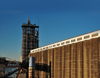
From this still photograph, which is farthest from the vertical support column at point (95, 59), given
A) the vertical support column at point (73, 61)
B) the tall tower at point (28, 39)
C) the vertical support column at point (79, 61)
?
the tall tower at point (28, 39)

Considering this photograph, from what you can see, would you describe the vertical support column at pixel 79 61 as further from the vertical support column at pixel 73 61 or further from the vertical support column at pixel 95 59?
the vertical support column at pixel 95 59

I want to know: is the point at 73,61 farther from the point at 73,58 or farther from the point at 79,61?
the point at 79,61

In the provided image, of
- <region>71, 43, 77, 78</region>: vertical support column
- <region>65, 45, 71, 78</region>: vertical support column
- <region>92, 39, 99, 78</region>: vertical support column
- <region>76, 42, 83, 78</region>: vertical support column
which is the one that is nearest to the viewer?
<region>92, 39, 99, 78</region>: vertical support column

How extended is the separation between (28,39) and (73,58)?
5276 centimetres

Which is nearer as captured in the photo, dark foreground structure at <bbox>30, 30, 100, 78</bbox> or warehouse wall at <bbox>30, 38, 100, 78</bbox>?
warehouse wall at <bbox>30, 38, 100, 78</bbox>

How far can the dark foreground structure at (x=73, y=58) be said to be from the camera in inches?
1043

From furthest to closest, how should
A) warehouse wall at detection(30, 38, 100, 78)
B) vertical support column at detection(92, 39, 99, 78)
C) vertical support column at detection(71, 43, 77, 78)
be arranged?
1. vertical support column at detection(71, 43, 77, 78)
2. warehouse wall at detection(30, 38, 100, 78)
3. vertical support column at detection(92, 39, 99, 78)

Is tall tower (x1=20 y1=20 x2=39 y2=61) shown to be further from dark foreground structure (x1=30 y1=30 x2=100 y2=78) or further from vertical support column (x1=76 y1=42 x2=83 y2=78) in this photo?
vertical support column (x1=76 y1=42 x2=83 y2=78)

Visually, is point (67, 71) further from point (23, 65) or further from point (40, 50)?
point (23, 65)

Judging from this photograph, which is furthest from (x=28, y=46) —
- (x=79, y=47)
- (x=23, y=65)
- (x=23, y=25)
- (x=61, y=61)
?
(x=79, y=47)

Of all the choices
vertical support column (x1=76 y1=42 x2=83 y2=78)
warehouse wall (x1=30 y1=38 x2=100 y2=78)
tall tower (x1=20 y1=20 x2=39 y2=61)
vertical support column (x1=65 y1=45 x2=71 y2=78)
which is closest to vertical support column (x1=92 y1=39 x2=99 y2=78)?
warehouse wall (x1=30 y1=38 x2=100 y2=78)

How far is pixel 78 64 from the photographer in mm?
29812

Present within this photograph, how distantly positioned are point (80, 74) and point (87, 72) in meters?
2.02

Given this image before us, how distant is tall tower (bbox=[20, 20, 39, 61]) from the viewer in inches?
3182
